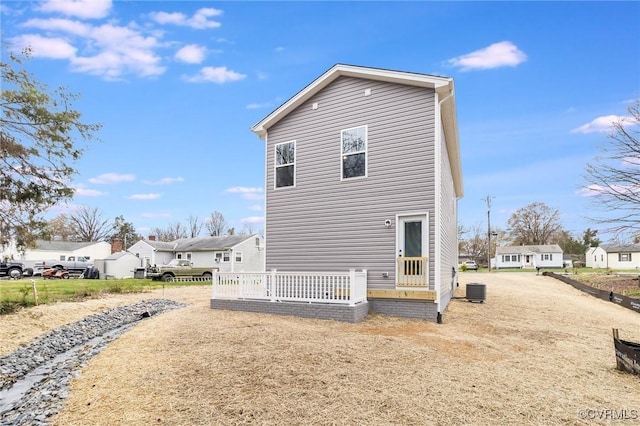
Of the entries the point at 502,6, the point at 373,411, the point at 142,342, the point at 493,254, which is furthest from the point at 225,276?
the point at 493,254

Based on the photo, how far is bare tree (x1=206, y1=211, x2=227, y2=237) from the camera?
58.6m

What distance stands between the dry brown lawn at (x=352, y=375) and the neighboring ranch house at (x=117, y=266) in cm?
2155

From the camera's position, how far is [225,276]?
1059cm

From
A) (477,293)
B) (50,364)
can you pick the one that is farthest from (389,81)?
(50,364)

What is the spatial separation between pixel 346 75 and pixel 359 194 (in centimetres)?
349

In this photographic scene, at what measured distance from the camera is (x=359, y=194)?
10.1 m

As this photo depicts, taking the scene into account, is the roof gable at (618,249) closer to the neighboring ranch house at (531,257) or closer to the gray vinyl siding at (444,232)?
the neighboring ranch house at (531,257)

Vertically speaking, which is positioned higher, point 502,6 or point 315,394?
point 502,6

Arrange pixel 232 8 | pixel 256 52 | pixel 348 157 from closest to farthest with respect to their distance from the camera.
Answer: pixel 348 157
pixel 232 8
pixel 256 52

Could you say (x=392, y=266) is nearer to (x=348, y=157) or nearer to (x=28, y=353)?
(x=348, y=157)

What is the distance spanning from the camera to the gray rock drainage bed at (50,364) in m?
4.77

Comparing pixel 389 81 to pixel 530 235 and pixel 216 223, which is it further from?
pixel 530 235

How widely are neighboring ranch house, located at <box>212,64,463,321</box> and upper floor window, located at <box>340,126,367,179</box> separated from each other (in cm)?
3

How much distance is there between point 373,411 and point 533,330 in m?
6.10
